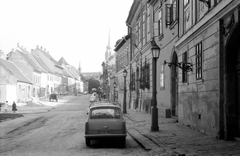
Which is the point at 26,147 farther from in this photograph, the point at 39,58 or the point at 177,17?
the point at 39,58

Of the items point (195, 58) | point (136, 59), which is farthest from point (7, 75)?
point (195, 58)

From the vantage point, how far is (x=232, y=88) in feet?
37.4

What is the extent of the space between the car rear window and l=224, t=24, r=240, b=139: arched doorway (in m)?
3.79

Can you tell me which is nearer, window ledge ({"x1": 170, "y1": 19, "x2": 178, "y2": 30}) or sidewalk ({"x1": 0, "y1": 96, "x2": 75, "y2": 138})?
window ledge ({"x1": 170, "y1": 19, "x2": 178, "y2": 30})

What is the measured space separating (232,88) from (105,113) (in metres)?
4.47

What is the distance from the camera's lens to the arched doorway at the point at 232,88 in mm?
11281

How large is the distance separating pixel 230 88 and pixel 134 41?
2598 centimetres

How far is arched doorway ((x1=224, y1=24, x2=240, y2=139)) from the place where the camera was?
444 inches

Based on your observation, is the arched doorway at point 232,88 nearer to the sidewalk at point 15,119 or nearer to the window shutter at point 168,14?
the window shutter at point 168,14

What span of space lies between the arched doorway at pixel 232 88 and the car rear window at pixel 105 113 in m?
3.79

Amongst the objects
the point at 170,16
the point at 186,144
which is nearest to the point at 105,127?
the point at 186,144

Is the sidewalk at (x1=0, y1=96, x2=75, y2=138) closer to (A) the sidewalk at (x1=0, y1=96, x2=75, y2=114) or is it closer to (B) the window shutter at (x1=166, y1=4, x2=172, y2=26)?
(A) the sidewalk at (x1=0, y1=96, x2=75, y2=114)

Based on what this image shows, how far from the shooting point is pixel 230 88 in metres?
11.4

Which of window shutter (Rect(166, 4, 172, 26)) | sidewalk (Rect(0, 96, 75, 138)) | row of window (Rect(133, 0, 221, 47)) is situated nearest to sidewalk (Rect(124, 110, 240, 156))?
row of window (Rect(133, 0, 221, 47))
